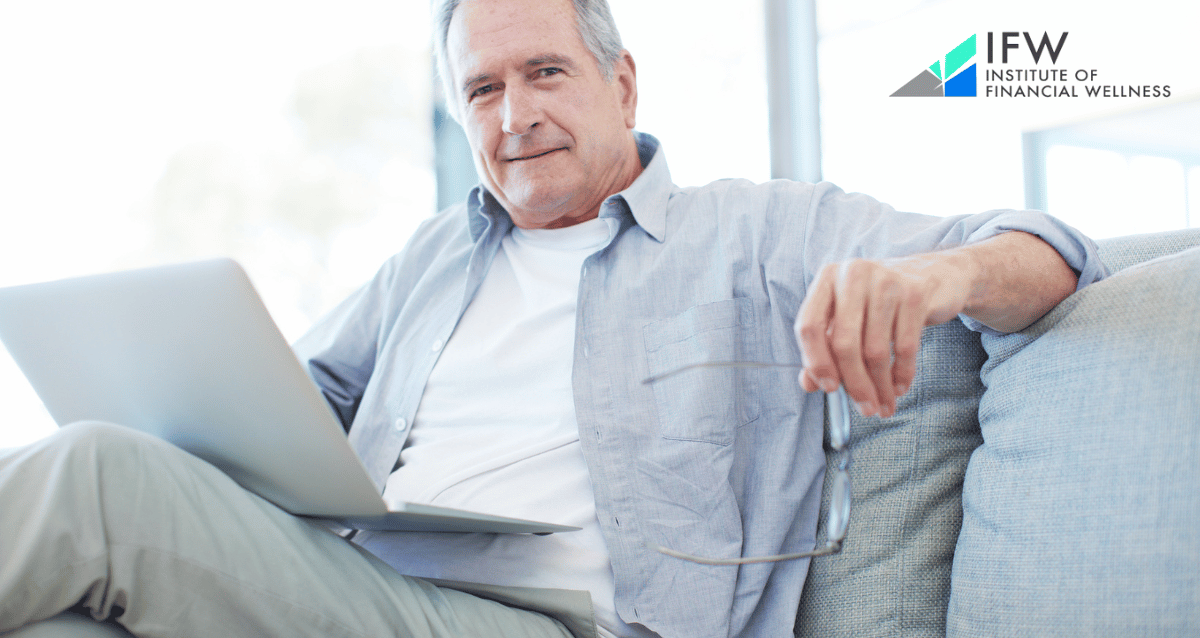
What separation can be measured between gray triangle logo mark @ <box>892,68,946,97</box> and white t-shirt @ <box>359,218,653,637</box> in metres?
1.97

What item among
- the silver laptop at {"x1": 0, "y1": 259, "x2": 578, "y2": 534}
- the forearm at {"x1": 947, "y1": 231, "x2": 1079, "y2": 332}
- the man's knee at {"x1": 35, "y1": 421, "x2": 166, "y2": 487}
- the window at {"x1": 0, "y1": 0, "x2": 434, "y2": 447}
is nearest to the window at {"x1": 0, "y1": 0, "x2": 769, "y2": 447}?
the window at {"x1": 0, "y1": 0, "x2": 434, "y2": 447}

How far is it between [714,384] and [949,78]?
224 centimetres

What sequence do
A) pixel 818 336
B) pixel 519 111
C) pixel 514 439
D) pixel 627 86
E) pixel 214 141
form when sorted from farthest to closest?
pixel 214 141
pixel 627 86
pixel 519 111
pixel 514 439
pixel 818 336

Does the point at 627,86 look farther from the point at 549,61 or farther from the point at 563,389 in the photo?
the point at 563,389

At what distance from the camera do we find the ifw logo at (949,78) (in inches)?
109

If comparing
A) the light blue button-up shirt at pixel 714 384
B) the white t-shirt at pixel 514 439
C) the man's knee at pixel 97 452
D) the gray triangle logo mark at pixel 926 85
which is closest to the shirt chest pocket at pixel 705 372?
the light blue button-up shirt at pixel 714 384

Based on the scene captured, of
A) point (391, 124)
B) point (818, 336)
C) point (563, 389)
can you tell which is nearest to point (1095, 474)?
point (818, 336)

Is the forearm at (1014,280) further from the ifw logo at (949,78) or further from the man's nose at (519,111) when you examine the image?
the ifw logo at (949,78)

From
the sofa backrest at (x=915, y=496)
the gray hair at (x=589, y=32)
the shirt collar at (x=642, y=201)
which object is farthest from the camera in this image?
the gray hair at (x=589, y=32)

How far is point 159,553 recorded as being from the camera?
0.73m

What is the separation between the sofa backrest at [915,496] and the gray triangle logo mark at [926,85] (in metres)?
2.01

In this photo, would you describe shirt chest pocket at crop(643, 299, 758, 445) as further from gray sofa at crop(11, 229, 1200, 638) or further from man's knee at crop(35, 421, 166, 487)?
man's knee at crop(35, 421, 166, 487)

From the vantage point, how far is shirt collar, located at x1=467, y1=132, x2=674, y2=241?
47.4 inches

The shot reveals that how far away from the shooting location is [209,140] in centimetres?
201
